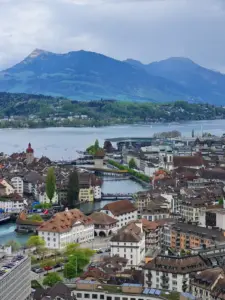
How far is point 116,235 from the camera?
13688mm

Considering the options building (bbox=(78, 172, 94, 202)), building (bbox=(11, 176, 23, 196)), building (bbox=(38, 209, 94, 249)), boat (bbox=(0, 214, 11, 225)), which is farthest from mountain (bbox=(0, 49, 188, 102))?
building (bbox=(38, 209, 94, 249))

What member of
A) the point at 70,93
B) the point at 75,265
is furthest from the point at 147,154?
the point at 70,93

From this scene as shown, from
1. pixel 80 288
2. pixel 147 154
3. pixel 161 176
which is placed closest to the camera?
pixel 80 288

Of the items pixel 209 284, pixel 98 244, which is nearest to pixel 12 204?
pixel 98 244

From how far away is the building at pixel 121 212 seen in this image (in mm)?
17812

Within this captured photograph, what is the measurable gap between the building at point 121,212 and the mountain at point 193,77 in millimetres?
134211

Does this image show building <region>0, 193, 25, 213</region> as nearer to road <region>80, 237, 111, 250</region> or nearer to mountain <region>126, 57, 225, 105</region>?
road <region>80, 237, 111, 250</region>

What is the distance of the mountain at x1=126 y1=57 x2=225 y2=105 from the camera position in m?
162

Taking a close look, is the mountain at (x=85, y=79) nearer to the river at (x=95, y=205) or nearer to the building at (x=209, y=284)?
the river at (x=95, y=205)

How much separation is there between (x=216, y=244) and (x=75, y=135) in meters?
45.9

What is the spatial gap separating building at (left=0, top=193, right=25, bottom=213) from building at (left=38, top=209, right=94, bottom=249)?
4.03 meters

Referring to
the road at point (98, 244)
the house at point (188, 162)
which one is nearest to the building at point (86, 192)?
the road at point (98, 244)

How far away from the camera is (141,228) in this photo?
48.5 ft

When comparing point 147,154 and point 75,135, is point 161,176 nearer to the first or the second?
point 147,154
